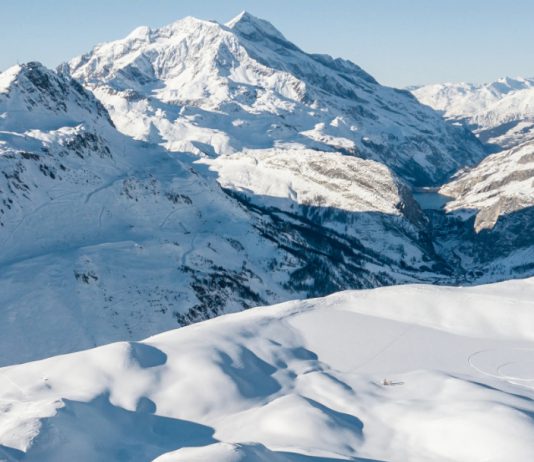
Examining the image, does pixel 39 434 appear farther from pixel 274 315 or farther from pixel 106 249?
pixel 106 249

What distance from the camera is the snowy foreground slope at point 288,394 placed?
3731 centimetres

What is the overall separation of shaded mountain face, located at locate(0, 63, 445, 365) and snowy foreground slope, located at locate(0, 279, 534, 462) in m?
36.3

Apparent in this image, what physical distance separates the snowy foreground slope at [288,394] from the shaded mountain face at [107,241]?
36277 millimetres

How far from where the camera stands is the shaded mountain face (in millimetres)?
94062

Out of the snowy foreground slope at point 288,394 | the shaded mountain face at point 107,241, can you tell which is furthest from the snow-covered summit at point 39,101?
the snowy foreground slope at point 288,394

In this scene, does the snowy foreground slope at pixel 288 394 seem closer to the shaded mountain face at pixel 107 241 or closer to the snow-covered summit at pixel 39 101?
the shaded mountain face at pixel 107 241

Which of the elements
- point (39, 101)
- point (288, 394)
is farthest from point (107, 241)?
point (288, 394)

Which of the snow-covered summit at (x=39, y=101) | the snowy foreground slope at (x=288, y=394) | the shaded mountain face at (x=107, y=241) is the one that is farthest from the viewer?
the snow-covered summit at (x=39, y=101)

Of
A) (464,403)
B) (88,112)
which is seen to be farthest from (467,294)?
(88,112)

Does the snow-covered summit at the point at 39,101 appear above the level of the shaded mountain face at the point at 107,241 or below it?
above

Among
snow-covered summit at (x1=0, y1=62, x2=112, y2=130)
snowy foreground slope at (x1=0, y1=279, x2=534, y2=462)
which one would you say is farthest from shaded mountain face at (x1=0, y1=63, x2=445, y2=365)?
snowy foreground slope at (x1=0, y1=279, x2=534, y2=462)

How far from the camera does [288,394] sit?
154 ft

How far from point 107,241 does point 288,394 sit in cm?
8218

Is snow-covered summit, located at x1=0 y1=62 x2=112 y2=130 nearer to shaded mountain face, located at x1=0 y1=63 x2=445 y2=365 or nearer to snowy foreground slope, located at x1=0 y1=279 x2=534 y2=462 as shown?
shaded mountain face, located at x1=0 y1=63 x2=445 y2=365
